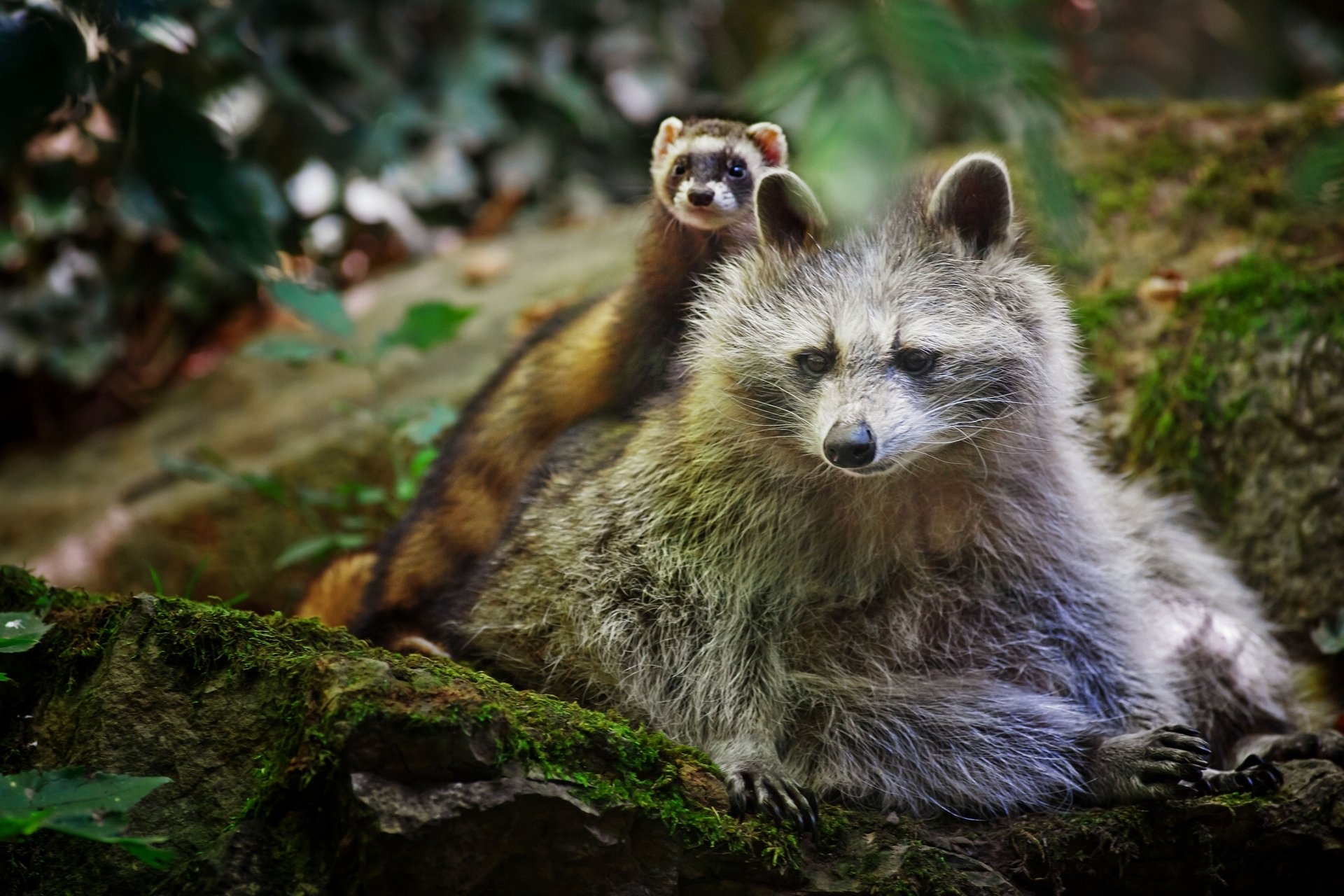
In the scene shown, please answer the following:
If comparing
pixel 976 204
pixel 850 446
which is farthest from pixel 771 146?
pixel 850 446

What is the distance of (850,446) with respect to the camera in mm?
3139

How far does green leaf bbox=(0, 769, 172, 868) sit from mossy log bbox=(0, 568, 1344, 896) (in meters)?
0.24

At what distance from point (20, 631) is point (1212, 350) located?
4.71m

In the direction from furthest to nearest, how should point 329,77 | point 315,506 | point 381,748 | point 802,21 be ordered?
point 802,21 → point 329,77 → point 315,506 → point 381,748

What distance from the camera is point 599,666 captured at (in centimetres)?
371

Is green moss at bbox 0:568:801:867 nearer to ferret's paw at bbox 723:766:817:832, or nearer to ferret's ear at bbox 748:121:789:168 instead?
ferret's paw at bbox 723:766:817:832

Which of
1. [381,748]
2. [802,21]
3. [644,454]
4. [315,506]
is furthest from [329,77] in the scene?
[381,748]

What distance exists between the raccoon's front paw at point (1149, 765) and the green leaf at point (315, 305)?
314 cm

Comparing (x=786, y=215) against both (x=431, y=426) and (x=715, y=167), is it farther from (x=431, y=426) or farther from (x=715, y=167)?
(x=431, y=426)

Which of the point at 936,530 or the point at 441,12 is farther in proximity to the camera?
the point at 441,12

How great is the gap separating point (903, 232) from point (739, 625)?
51.0 inches

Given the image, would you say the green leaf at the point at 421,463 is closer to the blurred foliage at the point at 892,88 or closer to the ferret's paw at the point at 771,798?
the ferret's paw at the point at 771,798

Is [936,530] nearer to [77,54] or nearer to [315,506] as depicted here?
[77,54]

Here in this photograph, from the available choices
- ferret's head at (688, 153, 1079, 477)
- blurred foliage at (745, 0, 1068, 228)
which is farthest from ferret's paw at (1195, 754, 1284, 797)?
blurred foliage at (745, 0, 1068, 228)
